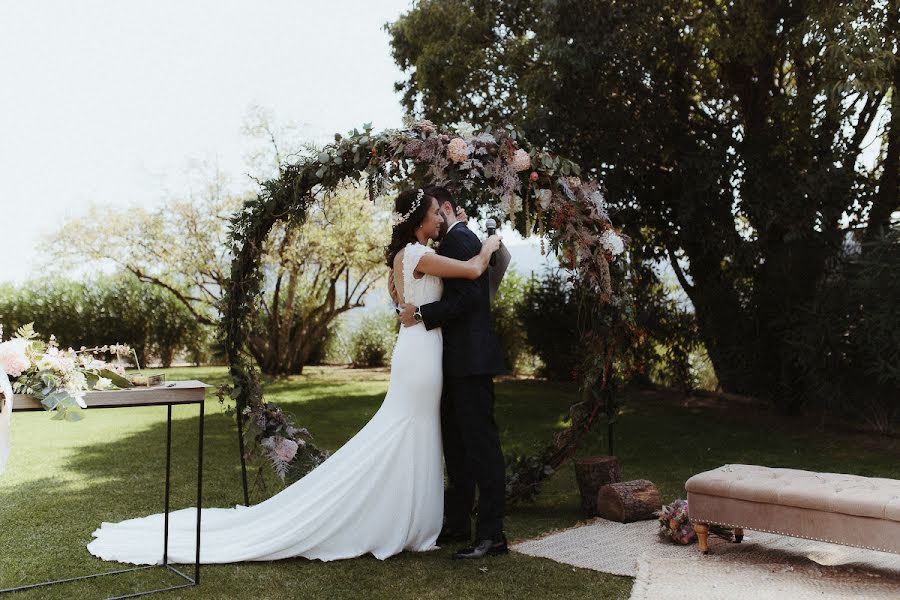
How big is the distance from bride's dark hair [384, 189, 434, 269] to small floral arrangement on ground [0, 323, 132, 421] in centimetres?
182

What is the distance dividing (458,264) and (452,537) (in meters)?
1.71

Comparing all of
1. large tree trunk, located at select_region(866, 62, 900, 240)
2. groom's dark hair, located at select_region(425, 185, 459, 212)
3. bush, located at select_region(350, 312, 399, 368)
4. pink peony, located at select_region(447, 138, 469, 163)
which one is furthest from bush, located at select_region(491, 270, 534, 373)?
groom's dark hair, located at select_region(425, 185, 459, 212)

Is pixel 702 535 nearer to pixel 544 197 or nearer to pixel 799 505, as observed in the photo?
pixel 799 505

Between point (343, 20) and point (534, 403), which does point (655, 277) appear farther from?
point (343, 20)

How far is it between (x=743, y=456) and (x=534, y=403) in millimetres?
4241

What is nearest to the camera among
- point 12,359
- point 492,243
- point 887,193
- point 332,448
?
point 12,359

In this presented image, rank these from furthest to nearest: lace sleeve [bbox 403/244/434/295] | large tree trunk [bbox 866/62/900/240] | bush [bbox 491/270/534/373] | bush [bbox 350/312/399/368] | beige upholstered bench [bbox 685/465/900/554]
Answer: bush [bbox 350/312/399/368], bush [bbox 491/270/534/373], large tree trunk [bbox 866/62/900/240], lace sleeve [bbox 403/244/434/295], beige upholstered bench [bbox 685/465/900/554]

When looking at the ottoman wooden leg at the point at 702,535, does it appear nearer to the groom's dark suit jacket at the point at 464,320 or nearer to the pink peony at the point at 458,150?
the groom's dark suit jacket at the point at 464,320

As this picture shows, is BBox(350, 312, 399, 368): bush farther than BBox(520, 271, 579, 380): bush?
Yes

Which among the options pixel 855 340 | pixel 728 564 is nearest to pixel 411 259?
pixel 728 564


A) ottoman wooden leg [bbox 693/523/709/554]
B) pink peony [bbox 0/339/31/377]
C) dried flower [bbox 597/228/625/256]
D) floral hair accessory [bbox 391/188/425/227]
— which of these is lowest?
ottoman wooden leg [bbox 693/523/709/554]

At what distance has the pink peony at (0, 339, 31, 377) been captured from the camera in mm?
3334

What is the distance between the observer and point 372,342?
1880cm

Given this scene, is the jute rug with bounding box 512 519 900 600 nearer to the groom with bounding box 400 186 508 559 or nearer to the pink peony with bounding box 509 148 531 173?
the groom with bounding box 400 186 508 559
